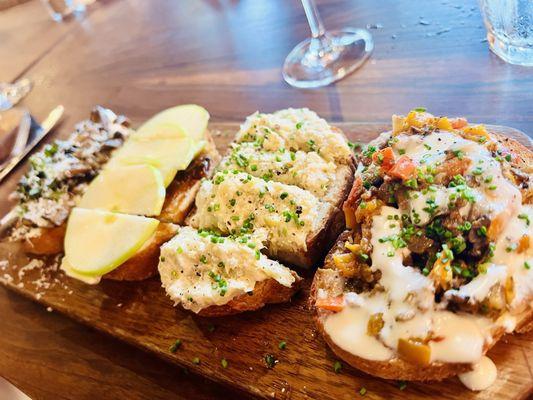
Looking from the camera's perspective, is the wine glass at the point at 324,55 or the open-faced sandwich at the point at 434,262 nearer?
the open-faced sandwich at the point at 434,262

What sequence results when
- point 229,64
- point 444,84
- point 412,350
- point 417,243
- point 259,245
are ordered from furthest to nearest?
point 229,64, point 444,84, point 259,245, point 417,243, point 412,350

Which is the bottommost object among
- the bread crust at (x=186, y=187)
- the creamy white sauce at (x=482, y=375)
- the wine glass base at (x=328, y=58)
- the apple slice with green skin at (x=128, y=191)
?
the creamy white sauce at (x=482, y=375)

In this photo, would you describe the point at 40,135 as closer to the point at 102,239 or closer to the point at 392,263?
the point at 102,239

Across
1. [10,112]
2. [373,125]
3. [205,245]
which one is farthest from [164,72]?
[205,245]

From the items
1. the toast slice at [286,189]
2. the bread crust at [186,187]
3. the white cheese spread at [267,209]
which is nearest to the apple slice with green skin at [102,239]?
the bread crust at [186,187]

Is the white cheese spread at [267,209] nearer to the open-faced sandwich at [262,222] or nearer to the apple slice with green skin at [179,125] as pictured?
the open-faced sandwich at [262,222]

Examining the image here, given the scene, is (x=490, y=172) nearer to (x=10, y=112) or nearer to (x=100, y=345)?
(x=100, y=345)
